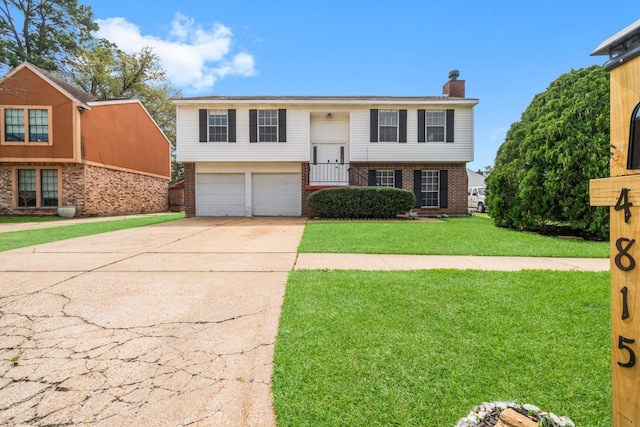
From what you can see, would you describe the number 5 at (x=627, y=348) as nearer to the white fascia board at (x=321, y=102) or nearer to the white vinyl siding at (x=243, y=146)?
the white vinyl siding at (x=243, y=146)

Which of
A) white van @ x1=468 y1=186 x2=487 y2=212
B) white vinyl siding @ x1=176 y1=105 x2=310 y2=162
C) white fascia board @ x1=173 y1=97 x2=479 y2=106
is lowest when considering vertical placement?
white van @ x1=468 y1=186 x2=487 y2=212

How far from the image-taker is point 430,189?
15320mm

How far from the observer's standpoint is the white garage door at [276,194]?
51.4ft

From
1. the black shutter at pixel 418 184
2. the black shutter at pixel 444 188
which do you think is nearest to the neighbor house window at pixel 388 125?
the black shutter at pixel 418 184

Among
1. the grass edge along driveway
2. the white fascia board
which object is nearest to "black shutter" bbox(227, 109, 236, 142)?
the white fascia board

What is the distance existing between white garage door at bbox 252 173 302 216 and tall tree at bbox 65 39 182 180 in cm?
1943

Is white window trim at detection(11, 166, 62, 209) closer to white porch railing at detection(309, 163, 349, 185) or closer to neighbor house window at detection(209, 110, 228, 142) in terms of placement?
neighbor house window at detection(209, 110, 228, 142)

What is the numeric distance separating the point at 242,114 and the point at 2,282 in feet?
40.4

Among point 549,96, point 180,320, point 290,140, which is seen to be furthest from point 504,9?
point 180,320

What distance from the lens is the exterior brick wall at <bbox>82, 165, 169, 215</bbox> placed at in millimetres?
16500

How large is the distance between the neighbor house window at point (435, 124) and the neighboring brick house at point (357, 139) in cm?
5

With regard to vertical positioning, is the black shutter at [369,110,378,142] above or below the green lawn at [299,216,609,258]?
above

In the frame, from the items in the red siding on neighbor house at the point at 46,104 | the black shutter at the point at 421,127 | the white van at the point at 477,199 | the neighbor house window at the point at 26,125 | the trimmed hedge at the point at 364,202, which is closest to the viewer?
the trimmed hedge at the point at 364,202

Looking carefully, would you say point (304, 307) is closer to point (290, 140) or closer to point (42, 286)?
point (42, 286)
